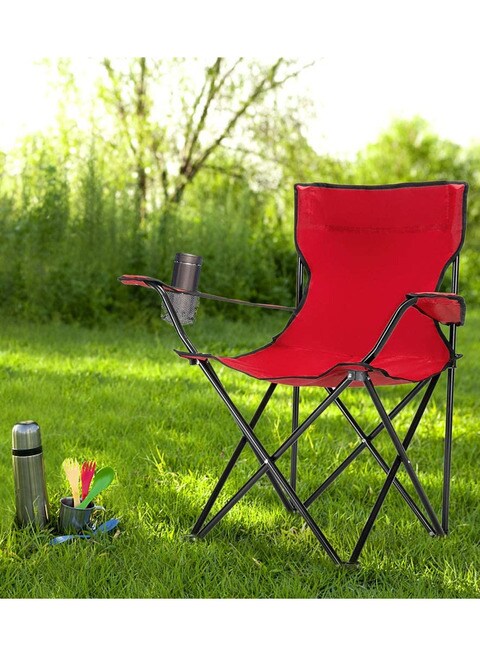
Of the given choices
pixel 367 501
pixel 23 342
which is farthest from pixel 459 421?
pixel 23 342

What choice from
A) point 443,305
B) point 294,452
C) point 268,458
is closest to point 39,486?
point 268,458

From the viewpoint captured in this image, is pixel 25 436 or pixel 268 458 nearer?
pixel 268 458

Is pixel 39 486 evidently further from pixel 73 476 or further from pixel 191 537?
pixel 191 537

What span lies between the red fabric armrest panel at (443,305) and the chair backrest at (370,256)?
0.30 m

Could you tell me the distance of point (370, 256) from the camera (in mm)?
2479

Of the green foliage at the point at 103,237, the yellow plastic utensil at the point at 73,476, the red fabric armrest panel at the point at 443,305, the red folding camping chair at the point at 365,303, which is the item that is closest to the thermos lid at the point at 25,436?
the yellow plastic utensil at the point at 73,476

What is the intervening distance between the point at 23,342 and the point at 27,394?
1487mm

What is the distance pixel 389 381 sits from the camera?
6.88 feet

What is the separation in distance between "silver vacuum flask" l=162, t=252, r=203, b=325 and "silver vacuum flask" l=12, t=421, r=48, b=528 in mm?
515

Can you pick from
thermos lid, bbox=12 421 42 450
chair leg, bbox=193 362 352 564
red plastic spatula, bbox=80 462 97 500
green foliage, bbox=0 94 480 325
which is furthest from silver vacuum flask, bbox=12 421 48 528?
green foliage, bbox=0 94 480 325

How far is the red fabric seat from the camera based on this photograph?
2295mm

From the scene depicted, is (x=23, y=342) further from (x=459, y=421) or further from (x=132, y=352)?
(x=459, y=421)

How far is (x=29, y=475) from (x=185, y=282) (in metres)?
0.70

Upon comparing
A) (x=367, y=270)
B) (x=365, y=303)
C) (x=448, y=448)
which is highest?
(x=367, y=270)
